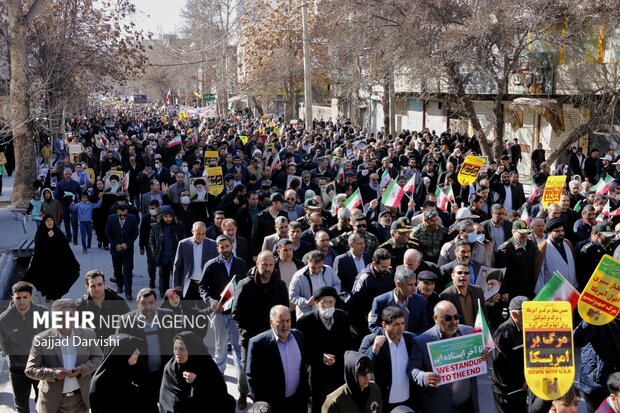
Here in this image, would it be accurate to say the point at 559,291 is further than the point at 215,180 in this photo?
No

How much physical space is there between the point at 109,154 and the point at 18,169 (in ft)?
9.29

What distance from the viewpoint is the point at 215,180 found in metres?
14.3

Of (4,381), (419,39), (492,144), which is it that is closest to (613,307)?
(4,381)

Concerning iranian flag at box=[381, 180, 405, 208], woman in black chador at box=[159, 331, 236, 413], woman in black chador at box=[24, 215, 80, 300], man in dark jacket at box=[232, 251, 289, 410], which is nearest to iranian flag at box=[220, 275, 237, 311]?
man in dark jacket at box=[232, 251, 289, 410]

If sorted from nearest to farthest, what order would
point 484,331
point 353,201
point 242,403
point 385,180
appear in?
point 484,331, point 242,403, point 353,201, point 385,180

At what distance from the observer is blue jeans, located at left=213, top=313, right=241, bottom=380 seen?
7.75 m

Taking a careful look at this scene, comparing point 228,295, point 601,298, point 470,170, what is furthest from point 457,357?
point 470,170

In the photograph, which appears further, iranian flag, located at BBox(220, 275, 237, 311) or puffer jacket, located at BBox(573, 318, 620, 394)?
iranian flag, located at BBox(220, 275, 237, 311)

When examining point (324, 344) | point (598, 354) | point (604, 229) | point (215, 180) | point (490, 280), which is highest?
point (215, 180)

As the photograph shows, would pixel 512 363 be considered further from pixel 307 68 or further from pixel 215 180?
pixel 307 68

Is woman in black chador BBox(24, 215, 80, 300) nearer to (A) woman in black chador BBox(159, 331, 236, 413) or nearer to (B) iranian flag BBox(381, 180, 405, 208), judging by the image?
(B) iranian flag BBox(381, 180, 405, 208)

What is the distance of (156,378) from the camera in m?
6.31

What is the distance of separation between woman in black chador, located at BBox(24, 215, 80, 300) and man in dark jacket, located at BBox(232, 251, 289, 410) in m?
3.83

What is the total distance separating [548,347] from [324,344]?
1.74 meters
